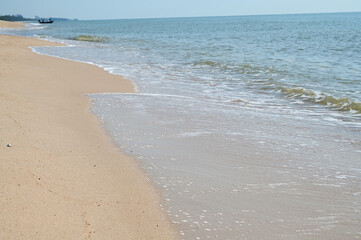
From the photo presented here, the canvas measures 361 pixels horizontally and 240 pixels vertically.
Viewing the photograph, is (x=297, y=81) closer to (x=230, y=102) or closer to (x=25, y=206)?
(x=230, y=102)

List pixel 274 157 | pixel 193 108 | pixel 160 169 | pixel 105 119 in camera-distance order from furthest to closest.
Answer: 1. pixel 193 108
2. pixel 105 119
3. pixel 274 157
4. pixel 160 169

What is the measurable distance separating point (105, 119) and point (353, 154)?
3741 mm

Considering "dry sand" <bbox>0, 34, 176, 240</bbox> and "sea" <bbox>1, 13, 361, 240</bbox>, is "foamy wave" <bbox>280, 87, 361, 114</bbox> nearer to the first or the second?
"sea" <bbox>1, 13, 361, 240</bbox>

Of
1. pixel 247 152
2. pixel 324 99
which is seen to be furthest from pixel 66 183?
pixel 324 99

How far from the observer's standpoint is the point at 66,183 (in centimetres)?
365

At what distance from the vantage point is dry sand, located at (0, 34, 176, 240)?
114 inches

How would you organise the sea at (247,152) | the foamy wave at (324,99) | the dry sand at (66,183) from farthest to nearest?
1. the foamy wave at (324,99)
2. the sea at (247,152)
3. the dry sand at (66,183)

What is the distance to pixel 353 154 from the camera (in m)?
5.12

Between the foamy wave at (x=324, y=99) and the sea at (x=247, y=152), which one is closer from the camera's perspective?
the sea at (x=247, y=152)

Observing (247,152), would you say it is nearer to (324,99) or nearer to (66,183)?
(66,183)

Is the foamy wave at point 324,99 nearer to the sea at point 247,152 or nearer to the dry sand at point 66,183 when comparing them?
the sea at point 247,152

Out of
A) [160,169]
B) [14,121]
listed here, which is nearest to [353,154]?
[160,169]

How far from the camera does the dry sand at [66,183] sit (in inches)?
114

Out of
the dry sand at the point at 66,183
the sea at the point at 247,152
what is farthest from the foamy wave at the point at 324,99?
the dry sand at the point at 66,183
